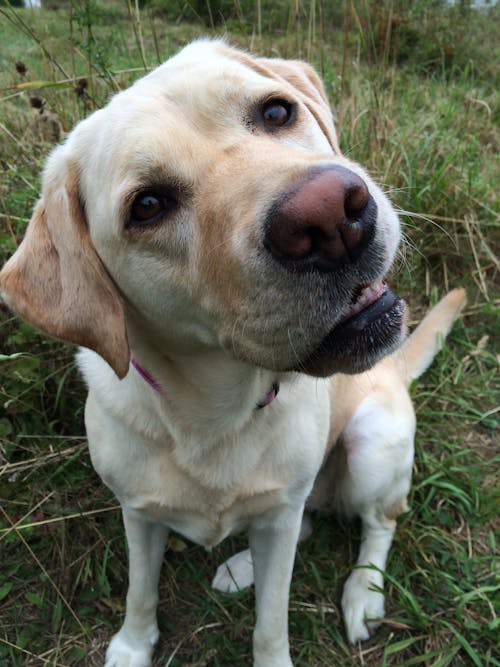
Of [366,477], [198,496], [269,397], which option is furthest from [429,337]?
[198,496]

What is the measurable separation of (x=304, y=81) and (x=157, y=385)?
3.77ft

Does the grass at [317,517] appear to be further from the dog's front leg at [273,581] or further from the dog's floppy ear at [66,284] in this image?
the dog's floppy ear at [66,284]

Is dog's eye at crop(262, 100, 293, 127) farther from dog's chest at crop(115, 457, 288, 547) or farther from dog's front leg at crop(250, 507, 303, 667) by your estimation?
dog's front leg at crop(250, 507, 303, 667)

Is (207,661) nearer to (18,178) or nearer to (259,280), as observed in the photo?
(259,280)

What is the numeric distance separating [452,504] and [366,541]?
0.48 m

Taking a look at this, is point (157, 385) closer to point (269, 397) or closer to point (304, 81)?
point (269, 397)

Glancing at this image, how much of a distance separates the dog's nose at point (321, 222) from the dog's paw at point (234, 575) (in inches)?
65.2

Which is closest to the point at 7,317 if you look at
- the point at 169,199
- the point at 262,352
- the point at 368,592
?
the point at 169,199

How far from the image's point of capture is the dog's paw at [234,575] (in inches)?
96.3

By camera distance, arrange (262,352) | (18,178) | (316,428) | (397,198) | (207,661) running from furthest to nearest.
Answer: (397,198) → (18,178) → (207,661) → (316,428) → (262,352)

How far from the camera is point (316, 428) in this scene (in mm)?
1914

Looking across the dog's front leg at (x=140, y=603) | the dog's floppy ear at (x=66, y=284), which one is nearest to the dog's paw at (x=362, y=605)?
the dog's front leg at (x=140, y=603)

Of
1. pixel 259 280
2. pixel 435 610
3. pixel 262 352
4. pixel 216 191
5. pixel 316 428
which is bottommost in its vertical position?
pixel 435 610

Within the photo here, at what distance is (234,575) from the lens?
8.05 feet
